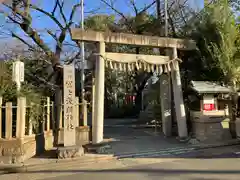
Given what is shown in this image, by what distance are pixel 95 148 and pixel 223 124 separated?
569 cm

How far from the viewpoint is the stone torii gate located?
9352 millimetres

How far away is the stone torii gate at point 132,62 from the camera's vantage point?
368 inches

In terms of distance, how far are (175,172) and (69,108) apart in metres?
4.03

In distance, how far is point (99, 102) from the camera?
9375 mm

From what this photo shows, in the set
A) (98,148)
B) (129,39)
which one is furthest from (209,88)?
(98,148)

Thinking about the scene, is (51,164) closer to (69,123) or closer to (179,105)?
(69,123)

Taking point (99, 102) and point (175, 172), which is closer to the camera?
point (175, 172)

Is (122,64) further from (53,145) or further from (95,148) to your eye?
(53,145)

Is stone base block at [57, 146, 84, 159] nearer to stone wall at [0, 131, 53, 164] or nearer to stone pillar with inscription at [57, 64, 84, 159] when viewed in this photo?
stone pillar with inscription at [57, 64, 84, 159]

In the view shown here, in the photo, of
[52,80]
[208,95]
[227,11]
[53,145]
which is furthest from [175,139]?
[52,80]

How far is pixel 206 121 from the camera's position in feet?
33.7

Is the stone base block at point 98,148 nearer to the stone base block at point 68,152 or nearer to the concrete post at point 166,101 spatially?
the stone base block at point 68,152

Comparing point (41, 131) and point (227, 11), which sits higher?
point (227, 11)

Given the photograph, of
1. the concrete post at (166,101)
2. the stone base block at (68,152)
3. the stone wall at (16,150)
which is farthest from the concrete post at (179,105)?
the stone wall at (16,150)
